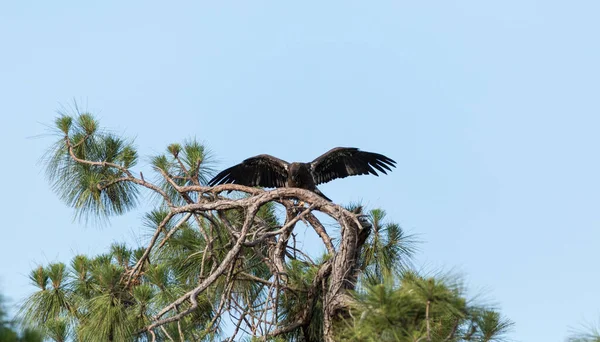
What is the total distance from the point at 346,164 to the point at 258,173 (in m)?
0.74

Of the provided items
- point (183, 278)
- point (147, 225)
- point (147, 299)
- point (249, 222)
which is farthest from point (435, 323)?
point (147, 225)

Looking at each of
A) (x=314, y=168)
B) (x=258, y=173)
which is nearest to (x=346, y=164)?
(x=314, y=168)

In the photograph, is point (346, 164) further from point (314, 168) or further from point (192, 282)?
point (192, 282)

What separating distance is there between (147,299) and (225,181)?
2476 mm

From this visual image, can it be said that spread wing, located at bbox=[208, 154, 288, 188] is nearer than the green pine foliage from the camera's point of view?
No

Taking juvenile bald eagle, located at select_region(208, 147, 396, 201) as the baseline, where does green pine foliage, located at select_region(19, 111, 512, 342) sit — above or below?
below

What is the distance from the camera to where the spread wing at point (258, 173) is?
7.62 metres

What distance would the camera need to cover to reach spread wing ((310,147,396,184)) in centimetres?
769

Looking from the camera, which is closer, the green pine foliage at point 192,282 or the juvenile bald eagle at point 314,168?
the green pine foliage at point 192,282

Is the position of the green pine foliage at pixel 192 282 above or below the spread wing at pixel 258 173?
below

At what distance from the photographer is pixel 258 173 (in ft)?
25.6

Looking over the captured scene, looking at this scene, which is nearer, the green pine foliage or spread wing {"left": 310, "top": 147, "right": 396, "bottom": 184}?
the green pine foliage

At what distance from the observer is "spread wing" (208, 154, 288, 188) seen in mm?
7625

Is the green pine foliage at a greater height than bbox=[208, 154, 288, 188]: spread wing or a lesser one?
lesser
